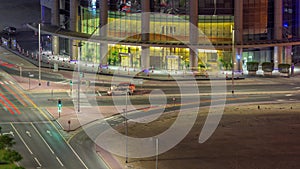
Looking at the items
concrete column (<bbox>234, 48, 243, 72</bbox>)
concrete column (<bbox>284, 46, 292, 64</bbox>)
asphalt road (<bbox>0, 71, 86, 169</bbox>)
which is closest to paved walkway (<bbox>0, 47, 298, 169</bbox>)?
asphalt road (<bbox>0, 71, 86, 169</bbox>)

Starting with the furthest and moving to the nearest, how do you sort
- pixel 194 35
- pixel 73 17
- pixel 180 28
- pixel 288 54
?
pixel 73 17 → pixel 288 54 → pixel 180 28 → pixel 194 35

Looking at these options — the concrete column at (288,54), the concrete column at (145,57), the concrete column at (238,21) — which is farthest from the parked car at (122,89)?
the concrete column at (288,54)

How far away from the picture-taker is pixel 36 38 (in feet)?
474

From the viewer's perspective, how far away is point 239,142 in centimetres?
6569

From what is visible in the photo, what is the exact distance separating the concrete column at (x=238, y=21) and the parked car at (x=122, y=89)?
1205 inches

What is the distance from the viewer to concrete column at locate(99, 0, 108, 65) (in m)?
117

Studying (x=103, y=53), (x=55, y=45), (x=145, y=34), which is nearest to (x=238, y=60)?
(x=145, y=34)

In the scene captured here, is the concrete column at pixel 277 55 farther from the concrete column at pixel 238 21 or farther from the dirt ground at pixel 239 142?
the dirt ground at pixel 239 142

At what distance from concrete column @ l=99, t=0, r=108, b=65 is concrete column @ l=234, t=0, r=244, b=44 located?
2370 centimetres

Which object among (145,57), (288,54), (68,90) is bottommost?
(68,90)

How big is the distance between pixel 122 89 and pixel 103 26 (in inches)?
1120

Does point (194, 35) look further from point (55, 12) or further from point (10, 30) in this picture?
point (10, 30)

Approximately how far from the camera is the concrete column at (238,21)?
4518 inches

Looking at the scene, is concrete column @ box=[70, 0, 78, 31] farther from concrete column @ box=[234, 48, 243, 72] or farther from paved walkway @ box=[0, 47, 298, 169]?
concrete column @ box=[234, 48, 243, 72]
